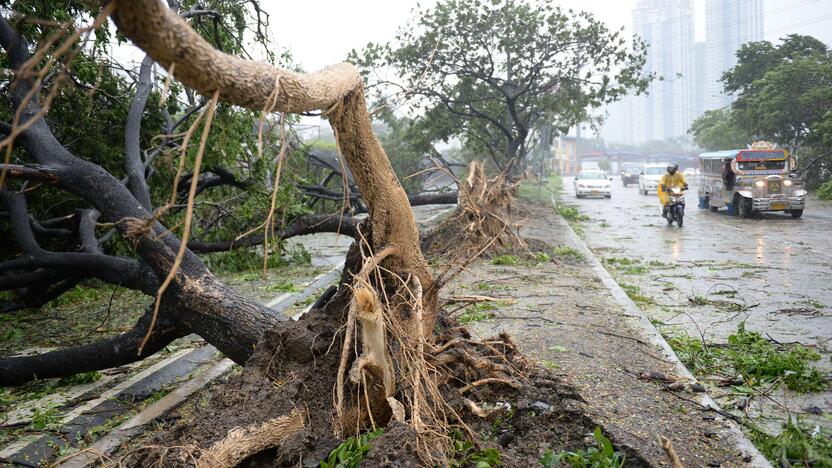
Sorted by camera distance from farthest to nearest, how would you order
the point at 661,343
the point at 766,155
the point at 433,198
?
1. the point at 766,155
2. the point at 433,198
3. the point at 661,343

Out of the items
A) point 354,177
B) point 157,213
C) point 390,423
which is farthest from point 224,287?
point 157,213

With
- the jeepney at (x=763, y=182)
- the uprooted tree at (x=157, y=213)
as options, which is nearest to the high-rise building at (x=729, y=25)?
the jeepney at (x=763, y=182)

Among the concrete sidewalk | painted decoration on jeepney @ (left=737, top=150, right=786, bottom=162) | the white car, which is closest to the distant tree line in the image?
the white car

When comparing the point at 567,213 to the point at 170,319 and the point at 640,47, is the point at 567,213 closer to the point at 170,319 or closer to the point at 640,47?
the point at 640,47

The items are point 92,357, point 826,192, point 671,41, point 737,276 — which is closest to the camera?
point 92,357

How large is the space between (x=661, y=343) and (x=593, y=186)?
30.0 m

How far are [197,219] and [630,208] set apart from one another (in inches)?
798

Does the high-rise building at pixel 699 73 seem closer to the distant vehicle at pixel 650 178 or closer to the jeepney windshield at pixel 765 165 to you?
the distant vehicle at pixel 650 178

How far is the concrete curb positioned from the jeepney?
893cm

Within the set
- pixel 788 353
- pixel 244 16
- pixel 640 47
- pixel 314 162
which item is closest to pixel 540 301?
pixel 788 353

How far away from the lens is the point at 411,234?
4664 mm

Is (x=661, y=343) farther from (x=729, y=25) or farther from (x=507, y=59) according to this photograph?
(x=729, y=25)

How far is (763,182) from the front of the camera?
19.2 meters

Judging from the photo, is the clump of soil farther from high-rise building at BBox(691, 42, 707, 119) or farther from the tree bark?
high-rise building at BBox(691, 42, 707, 119)
